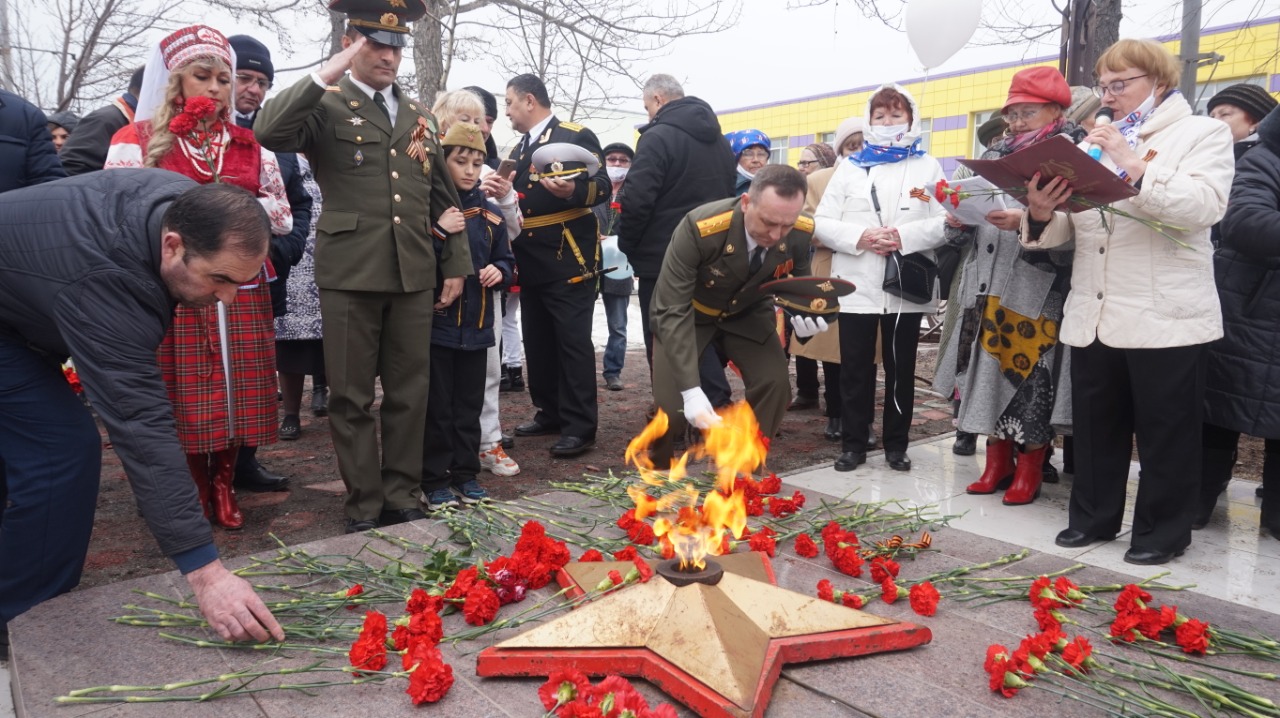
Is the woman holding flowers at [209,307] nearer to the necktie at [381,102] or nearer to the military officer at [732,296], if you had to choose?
the necktie at [381,102]

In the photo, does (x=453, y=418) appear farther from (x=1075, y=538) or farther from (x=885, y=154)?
(x=1075, y=538)

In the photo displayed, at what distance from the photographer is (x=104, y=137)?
465 centimetres

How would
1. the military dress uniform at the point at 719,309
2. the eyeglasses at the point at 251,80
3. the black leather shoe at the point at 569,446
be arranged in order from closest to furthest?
the military dress uniform at the point at 719,309, the eyeglasses at the point at 251,80, the black leather shoe at the point at 569,446

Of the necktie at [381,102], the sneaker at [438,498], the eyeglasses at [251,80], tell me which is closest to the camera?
the necktie at [381,102]

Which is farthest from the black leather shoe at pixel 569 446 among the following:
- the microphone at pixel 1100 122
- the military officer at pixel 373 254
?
the microphone at pixel 1100 122

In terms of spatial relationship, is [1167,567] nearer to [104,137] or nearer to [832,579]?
[832,579]

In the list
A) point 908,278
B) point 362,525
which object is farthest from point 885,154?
point 362,525

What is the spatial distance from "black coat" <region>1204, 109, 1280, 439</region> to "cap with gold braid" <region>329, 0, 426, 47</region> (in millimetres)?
3779

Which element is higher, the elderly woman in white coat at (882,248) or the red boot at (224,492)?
the elderly woman in white coat at (882,248)

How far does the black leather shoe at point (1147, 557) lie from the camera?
361 cm

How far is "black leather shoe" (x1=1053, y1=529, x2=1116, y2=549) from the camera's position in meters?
3.84

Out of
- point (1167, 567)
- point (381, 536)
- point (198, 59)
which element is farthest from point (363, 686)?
point (1167, 567)

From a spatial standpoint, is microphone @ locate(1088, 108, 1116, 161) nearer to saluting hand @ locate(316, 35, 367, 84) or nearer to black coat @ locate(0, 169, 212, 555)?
saluting hand @ locate(316, 35, 367, 84)

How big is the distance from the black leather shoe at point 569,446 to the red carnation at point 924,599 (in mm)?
2947
